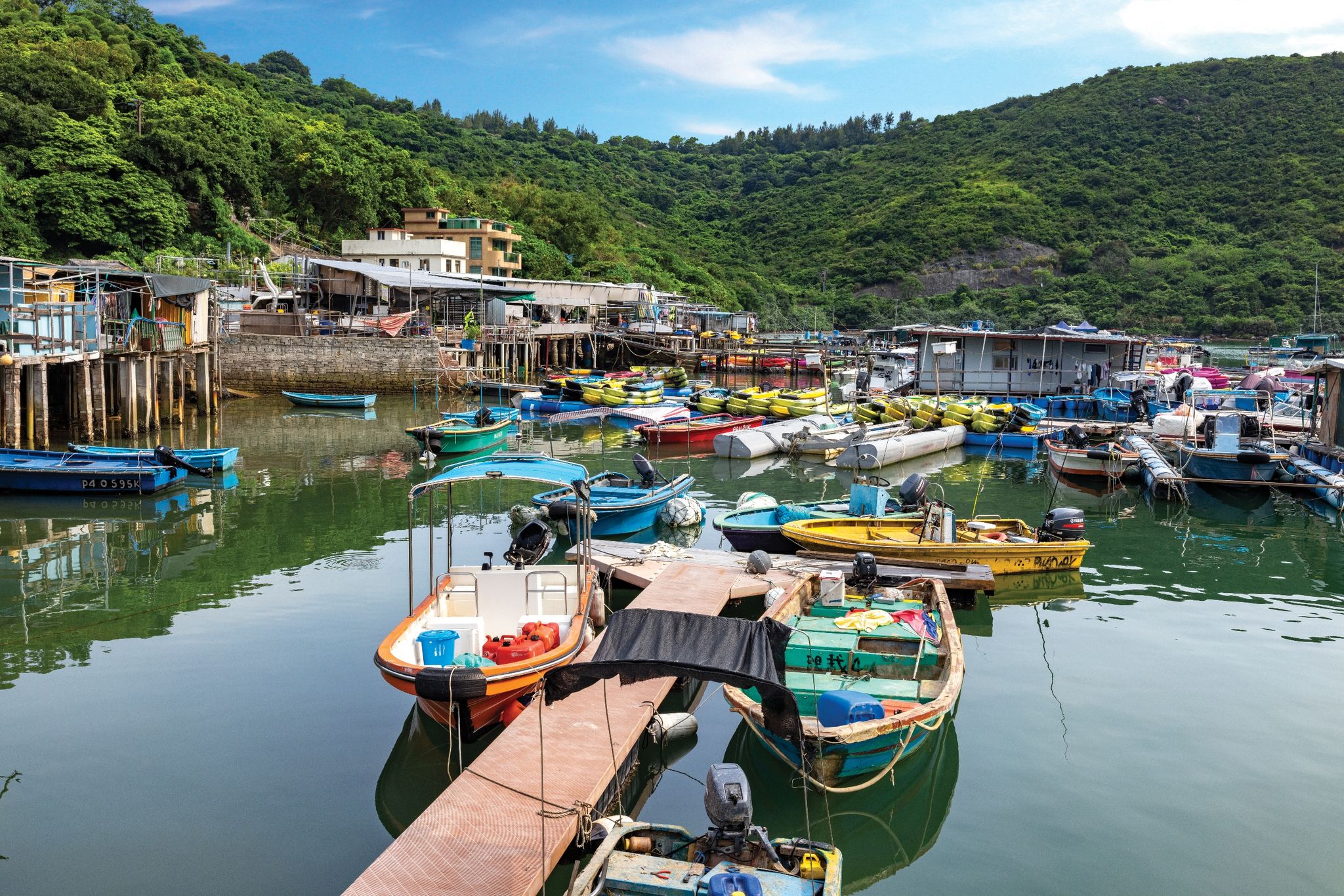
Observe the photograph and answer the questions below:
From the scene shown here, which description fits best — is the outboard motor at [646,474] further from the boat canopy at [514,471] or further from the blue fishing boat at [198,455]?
the blue fishing boat at [198,455]

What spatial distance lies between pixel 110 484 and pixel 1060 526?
21274mm

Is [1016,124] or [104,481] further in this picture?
[1016,124]

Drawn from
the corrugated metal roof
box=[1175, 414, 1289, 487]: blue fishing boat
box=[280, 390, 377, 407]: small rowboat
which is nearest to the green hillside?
the corrugated metal roof

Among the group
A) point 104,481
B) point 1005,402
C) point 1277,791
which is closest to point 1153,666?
point 1277,791

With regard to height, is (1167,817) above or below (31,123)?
below

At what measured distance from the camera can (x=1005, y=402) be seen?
39.7 meters

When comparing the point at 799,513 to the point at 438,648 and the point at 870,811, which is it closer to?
the point at 438,648

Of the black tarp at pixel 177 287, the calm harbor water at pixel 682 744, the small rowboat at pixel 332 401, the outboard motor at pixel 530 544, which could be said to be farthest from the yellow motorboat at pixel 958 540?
the small rowboat at pixel 332 401

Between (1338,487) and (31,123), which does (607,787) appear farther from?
(31,123)

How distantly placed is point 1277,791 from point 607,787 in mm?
6954

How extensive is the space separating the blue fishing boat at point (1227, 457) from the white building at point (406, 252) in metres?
47.3

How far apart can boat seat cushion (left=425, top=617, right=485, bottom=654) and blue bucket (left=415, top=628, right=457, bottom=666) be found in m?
0.54

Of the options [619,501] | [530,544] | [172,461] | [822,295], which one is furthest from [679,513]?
[822,295]

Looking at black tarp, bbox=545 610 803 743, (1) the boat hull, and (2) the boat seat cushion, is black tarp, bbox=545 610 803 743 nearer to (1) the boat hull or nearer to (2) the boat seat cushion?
(2) the boat seat cushion
